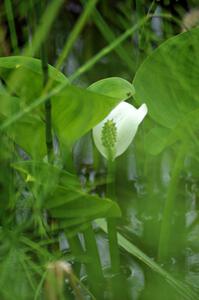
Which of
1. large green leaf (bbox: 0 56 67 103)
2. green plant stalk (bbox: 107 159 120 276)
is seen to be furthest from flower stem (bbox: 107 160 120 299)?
large green leaf (bbox: 0 56 67 103)

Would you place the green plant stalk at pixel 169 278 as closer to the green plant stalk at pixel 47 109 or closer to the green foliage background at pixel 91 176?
the green foliage background at pixel 91 176

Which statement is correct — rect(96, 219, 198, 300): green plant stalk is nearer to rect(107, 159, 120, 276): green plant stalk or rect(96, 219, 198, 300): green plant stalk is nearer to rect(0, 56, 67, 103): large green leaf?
rect(107, 159, 120, 276): green plant stalk

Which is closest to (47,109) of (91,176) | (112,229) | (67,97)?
(67,97)

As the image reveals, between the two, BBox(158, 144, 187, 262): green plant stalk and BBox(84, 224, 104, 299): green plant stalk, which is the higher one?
BBox(158, 144, 187, 262): green plant stalk

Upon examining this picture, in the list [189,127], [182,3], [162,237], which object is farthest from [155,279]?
[182,3]

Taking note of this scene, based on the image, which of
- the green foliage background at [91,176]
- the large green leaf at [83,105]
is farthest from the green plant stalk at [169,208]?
the large green leaf at [83,105]

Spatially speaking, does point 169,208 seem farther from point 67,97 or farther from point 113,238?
point 67,97
